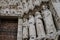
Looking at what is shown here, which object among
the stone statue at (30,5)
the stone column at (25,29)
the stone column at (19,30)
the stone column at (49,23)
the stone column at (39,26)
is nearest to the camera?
the stone column at (49,23)

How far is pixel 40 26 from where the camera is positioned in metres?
2.26

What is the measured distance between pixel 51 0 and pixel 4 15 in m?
→ 0.80

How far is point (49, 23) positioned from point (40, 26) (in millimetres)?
133

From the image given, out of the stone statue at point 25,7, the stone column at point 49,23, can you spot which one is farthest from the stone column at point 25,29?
the stone column at point 49,23

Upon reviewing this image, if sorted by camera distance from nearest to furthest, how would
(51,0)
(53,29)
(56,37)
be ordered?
(56,37) < (53,29) < (51,0)

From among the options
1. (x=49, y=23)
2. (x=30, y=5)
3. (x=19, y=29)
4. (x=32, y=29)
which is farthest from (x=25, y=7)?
(x=49, y=23)

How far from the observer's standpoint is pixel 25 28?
2465 millimetres

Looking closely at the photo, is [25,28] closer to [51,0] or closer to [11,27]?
[11,27]

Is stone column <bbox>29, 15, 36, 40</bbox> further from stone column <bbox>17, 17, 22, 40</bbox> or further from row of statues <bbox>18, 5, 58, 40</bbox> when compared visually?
stone column <bbox>17, 17, 22, 40</bbox>

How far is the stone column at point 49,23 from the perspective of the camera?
2.03 meters

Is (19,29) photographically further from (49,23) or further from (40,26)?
(49,23)

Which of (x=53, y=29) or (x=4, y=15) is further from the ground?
(x=4, y=15)

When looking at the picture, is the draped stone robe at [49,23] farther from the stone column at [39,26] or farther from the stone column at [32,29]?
the stone column at [32,29]

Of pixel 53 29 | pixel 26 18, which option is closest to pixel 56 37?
pixel 53 29
